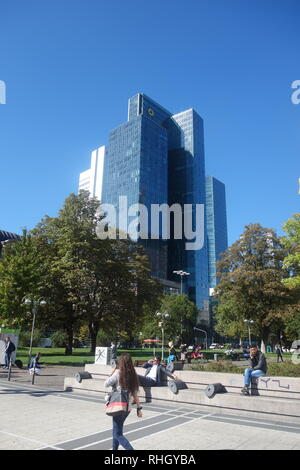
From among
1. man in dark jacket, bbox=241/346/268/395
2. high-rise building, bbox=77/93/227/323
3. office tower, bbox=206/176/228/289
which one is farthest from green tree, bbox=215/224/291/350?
office tower, bbox=206/176/228/289

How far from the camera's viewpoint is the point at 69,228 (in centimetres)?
3397

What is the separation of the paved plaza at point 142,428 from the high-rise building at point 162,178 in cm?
8967

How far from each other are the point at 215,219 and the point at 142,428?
557 feet

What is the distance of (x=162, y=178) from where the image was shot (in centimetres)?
12825

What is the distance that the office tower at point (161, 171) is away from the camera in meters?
119

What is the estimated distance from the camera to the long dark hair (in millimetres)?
5551

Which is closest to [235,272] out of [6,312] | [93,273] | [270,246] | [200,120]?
[270,246]

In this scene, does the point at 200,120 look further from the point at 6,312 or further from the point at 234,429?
the point at 234,429

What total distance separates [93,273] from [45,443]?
2617 centimetres

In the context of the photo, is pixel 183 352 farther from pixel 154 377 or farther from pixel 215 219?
pixel 215 219

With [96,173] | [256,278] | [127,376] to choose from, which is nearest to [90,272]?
[256,278]

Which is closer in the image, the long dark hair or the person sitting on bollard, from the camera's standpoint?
the long dark hair

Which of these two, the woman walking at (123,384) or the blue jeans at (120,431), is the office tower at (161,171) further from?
the blue jeans at (120,431)

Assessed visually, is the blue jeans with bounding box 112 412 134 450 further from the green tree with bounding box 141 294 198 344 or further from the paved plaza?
the green tree with bounding box 141 294 198 344
